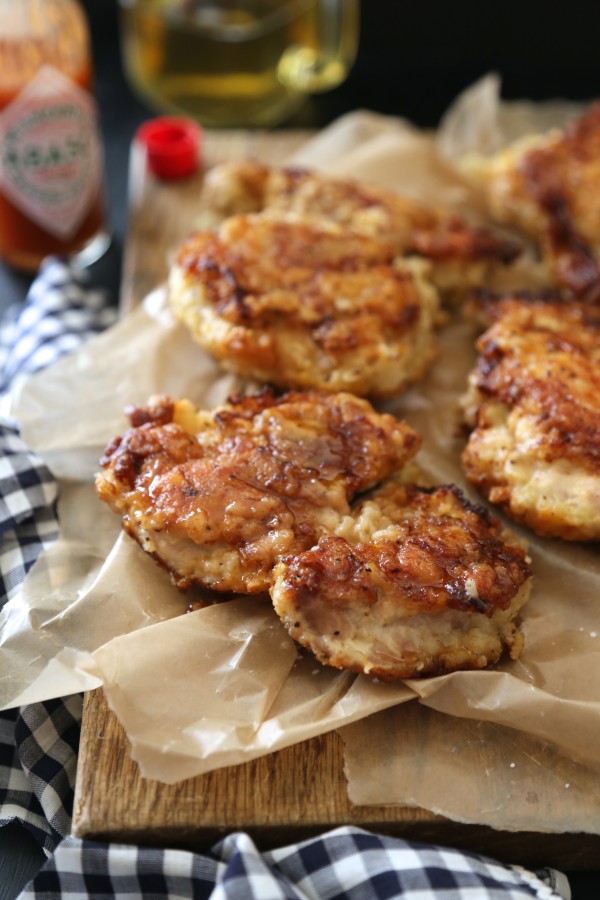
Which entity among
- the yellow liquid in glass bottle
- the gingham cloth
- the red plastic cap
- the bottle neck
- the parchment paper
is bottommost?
the gingham cloth

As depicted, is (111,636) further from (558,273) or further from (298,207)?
(558,273)

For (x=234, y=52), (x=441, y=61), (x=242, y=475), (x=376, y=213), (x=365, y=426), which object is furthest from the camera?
(x=441, y=61)

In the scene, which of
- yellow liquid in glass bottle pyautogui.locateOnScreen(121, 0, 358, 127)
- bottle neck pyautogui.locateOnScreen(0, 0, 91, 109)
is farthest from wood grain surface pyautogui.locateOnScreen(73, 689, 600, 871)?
yellow liquid in glass bottle pyautogui.locateOnScreen(121, 0, 358, 127)

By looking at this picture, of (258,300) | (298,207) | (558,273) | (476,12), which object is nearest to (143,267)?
(298,207)

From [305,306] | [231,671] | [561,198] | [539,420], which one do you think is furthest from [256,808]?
[561,198]

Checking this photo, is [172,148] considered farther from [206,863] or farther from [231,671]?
[206,863]

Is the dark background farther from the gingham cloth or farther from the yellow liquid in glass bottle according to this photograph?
the gingham cloth

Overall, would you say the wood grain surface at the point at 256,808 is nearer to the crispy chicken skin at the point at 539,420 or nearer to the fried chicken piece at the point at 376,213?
the crispy chicken skin at the point at 539,420

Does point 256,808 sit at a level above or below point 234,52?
below
